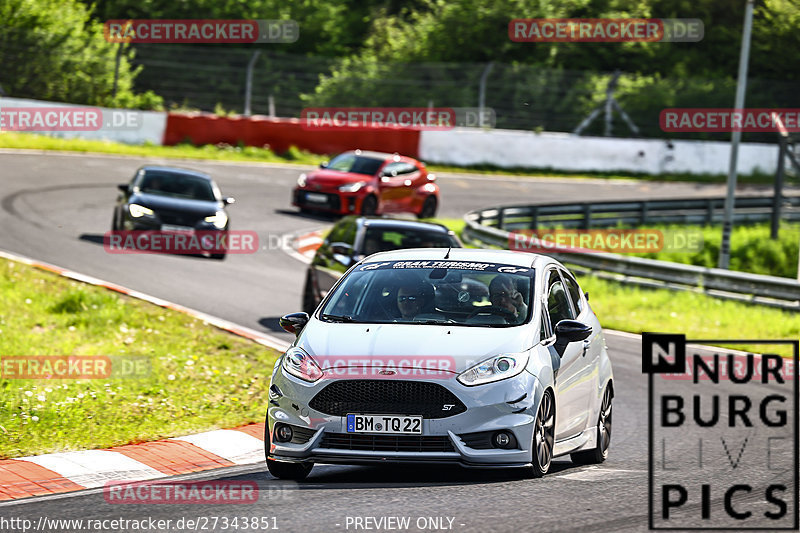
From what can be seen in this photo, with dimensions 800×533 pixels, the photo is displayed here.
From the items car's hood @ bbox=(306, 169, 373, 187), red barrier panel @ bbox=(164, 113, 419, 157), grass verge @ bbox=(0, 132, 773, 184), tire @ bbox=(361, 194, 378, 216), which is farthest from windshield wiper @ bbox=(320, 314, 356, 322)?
red barrier panel @ bbox=(164, 113, 419, 157)

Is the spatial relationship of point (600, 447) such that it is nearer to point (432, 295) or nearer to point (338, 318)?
point (432, 295)

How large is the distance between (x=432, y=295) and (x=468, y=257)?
2.12 ft

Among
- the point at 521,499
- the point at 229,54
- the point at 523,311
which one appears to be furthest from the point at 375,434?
the point at 229,54

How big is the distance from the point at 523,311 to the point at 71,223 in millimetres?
16721

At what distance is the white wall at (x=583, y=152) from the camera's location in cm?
3850

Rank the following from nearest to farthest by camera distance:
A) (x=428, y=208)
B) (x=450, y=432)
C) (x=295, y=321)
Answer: (x=450, y=432) → (x=295, y=321) → (x=428, y=208)

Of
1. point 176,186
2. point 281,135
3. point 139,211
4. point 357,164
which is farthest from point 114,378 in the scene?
point 281,135

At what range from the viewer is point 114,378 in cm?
1181

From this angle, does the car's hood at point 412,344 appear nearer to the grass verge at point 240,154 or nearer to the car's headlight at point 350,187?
the car's headlight at point 350,187

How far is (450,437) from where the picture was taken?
7633 millimetres

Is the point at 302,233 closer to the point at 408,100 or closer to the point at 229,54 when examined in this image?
the point at 229,54

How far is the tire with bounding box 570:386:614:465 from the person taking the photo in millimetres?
9555

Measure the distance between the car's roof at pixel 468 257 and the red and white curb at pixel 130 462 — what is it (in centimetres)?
178

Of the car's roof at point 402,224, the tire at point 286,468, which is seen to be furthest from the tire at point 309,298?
the tire at point 286,468
